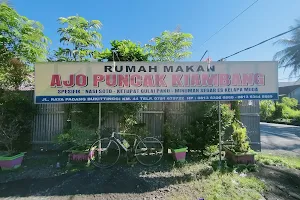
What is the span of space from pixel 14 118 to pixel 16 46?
2.29m

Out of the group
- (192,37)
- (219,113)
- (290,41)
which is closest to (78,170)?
(219,113)

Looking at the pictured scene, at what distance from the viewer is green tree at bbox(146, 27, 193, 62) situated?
25.5 ft

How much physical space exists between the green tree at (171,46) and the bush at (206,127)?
2691 mm

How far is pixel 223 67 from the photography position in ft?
17.1

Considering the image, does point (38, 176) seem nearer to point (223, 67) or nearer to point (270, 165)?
point (223, 67)

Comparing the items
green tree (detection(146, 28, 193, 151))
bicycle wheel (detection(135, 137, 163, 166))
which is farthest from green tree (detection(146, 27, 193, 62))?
bicycle wheel (detection(135, 137, 163, 166))

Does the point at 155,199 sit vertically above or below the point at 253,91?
below

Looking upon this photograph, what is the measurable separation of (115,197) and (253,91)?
425cm

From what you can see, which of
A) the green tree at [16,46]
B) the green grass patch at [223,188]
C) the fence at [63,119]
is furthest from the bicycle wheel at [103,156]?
the green tree at [16,46]

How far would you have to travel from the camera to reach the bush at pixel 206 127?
577 centimetres

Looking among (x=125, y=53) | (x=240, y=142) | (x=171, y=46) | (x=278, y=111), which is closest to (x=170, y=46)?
(x=171, y=46)

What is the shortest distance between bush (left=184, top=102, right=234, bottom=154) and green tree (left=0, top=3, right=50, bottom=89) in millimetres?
5484

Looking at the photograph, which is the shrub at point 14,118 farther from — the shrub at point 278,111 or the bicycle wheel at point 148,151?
the shrub at point 278,111

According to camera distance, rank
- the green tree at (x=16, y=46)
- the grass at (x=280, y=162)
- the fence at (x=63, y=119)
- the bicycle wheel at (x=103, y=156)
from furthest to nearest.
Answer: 1. the fence at (x=63, y=119)
2. the green tree at (x=16, y=46)
3. the grass at (x=280, y=162)
4. the bicycle wheel at (x=103, y=156)
